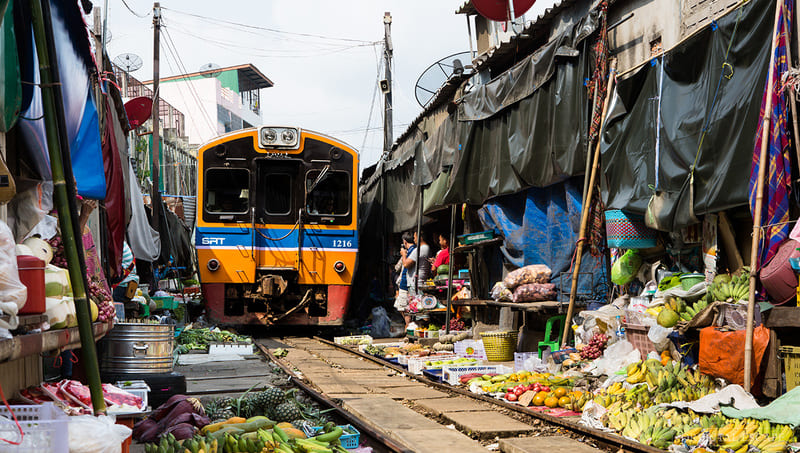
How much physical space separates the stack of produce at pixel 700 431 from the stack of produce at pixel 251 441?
6.44 feet

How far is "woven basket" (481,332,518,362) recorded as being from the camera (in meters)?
9.34

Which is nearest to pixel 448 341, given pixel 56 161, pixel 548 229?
pixel 548 229

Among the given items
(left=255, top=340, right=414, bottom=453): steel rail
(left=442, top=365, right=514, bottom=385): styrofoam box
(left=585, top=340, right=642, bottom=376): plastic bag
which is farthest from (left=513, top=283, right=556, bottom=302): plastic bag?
(left=255, top=340, right=414, bottom=453): steel rail

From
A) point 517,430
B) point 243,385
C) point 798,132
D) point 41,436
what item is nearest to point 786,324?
point 798,132

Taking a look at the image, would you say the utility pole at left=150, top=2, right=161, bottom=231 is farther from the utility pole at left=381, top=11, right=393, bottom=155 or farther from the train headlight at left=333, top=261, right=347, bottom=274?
the utility pole at left=381, top=11, right=393, bottom=155

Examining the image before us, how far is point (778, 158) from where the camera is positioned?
5281mm

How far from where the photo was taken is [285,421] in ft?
17.3

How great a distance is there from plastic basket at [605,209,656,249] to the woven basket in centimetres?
239

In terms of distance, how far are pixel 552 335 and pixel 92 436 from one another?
744 centimetres

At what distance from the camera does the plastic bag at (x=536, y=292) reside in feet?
28.9

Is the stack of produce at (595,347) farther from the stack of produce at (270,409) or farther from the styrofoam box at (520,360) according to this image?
Answer: the stack of produce at (270,409)

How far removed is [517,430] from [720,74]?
126 inches

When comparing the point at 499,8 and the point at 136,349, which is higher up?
the point at 499,8

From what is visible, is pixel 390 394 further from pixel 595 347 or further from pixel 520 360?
pixel 595 347
